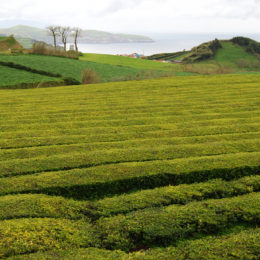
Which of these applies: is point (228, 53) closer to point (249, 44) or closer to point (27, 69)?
point (249, 44)

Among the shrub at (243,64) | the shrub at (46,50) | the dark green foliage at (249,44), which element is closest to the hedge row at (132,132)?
the shrub at (46,50)

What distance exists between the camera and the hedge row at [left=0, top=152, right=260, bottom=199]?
294 inches

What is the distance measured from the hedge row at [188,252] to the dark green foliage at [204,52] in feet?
274

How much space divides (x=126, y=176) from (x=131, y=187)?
34 centimetres

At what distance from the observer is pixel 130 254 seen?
5.37 m

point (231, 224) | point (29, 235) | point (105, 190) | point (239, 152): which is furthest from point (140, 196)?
point (239, 152)

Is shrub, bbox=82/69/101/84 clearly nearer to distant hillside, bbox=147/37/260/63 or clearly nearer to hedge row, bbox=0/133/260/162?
hedge row, bbox=0/133/260/162

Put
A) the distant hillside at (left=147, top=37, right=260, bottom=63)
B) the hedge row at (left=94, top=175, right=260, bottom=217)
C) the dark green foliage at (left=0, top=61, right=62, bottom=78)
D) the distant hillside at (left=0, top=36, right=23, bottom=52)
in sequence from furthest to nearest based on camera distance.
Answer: the distant hillside at (left=147, top=37, right=260, bottom=63) → the distant hillside at (left=0, top=36, right=23, bottom=52) → the dark green foliage at (left=0, top=61, right=62, bottom=78) → the hedge row at (left=94, top=175, right=260, bottom=217)

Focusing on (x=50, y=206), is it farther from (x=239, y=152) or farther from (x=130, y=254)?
(x=239, y=152)

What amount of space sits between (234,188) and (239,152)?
2.30 metres

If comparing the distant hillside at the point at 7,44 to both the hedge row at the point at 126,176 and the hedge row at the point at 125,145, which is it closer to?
the hedge row at the point at 125,145

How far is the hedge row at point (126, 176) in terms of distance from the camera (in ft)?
24.5

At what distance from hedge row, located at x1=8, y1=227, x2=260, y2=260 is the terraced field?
2cm

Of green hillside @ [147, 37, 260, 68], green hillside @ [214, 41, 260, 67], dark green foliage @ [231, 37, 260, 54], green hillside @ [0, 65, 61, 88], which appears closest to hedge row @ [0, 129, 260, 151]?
green hillside @ [0, 65, 61, 88]
